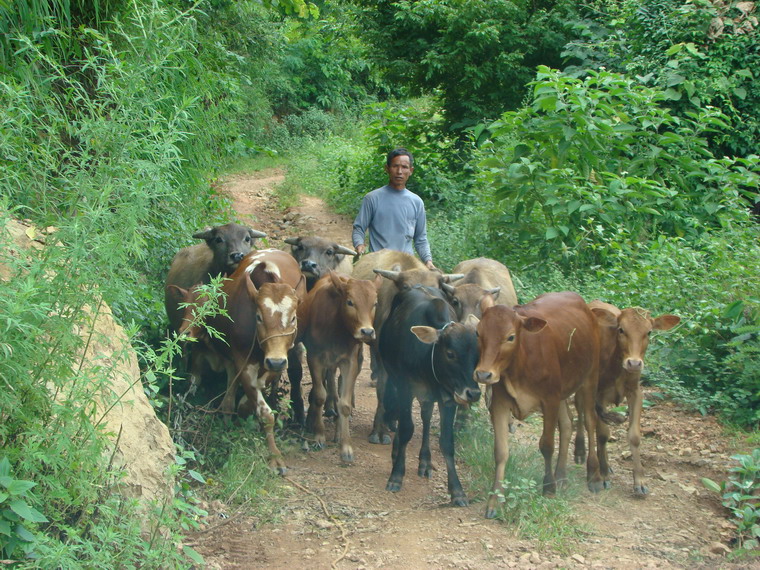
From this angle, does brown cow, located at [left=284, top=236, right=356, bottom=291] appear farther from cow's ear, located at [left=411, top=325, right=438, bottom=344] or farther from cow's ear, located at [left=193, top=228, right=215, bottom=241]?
cow's ear, located at [left=411, top=325, right=438, bottom=344]

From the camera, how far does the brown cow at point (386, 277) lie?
734 centimetres

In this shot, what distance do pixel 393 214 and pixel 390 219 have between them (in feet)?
0.20

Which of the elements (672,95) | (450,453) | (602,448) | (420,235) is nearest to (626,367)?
(602,448)

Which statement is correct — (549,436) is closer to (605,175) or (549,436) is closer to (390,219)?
(390,219)

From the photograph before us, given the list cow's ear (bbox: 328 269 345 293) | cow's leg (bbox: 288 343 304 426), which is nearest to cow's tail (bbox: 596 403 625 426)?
cow's ear (bbox: 328 269 345 293)

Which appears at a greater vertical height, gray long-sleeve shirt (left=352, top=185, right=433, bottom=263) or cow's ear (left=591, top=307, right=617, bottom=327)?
gray long-sleeve shirt (left=352, top=185, right=433, bottom=263)

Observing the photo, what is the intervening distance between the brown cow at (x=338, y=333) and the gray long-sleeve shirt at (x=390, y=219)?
4.94 ft

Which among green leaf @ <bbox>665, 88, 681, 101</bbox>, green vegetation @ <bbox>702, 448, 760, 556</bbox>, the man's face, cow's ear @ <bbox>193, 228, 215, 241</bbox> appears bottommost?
green vegetation @ <bbox>702, 448, 760, 556</bbox>

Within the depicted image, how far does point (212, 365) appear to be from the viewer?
699 cm

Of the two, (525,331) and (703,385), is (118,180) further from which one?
(703,385)

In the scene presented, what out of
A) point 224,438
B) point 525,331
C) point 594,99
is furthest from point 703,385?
point 224,438

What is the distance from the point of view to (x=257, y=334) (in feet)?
20.8

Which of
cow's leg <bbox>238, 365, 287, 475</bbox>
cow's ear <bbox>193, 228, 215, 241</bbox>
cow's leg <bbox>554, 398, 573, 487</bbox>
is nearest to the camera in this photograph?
cow's leg <bbox>554, 398, 573, 487</bbox>

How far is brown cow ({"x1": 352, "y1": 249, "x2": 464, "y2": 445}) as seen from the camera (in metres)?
7.34
